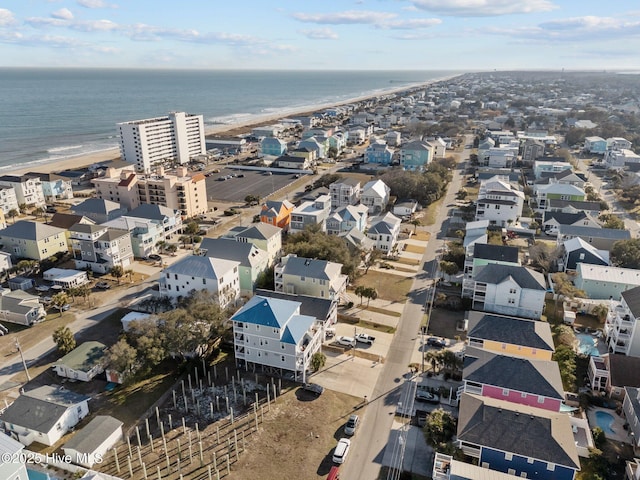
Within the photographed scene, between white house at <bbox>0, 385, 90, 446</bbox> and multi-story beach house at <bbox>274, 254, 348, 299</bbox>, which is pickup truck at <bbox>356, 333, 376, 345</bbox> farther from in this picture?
white house at <bbox>0, 385, 90, 446</bbox>

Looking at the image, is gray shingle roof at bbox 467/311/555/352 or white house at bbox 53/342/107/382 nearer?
white house at bbox 53/342/107/382

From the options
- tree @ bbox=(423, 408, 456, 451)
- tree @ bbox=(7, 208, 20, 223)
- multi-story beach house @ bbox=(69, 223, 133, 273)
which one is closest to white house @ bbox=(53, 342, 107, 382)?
multi-story beach house @ bbox=(69, 223, 133, 273)

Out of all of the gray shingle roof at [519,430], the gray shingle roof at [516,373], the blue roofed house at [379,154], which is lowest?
the gray shingle roof at [519,430]

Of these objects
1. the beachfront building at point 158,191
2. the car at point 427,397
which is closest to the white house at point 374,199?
the beachfront building at point 158,191

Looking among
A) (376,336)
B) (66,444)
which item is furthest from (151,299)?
(376,336)

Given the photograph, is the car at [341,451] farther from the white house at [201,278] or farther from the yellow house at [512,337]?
the white house at [201,278]

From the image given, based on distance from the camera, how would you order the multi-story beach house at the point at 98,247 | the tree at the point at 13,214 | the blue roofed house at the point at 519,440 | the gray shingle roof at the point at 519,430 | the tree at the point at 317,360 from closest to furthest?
the blue roofed house at the point at 519,440 → the gray shingle roof at the point at 519,430 → the tree at the point at 317,360 → the multi-story beach house at the point at 98,247 → the tree at the point at 13,214
